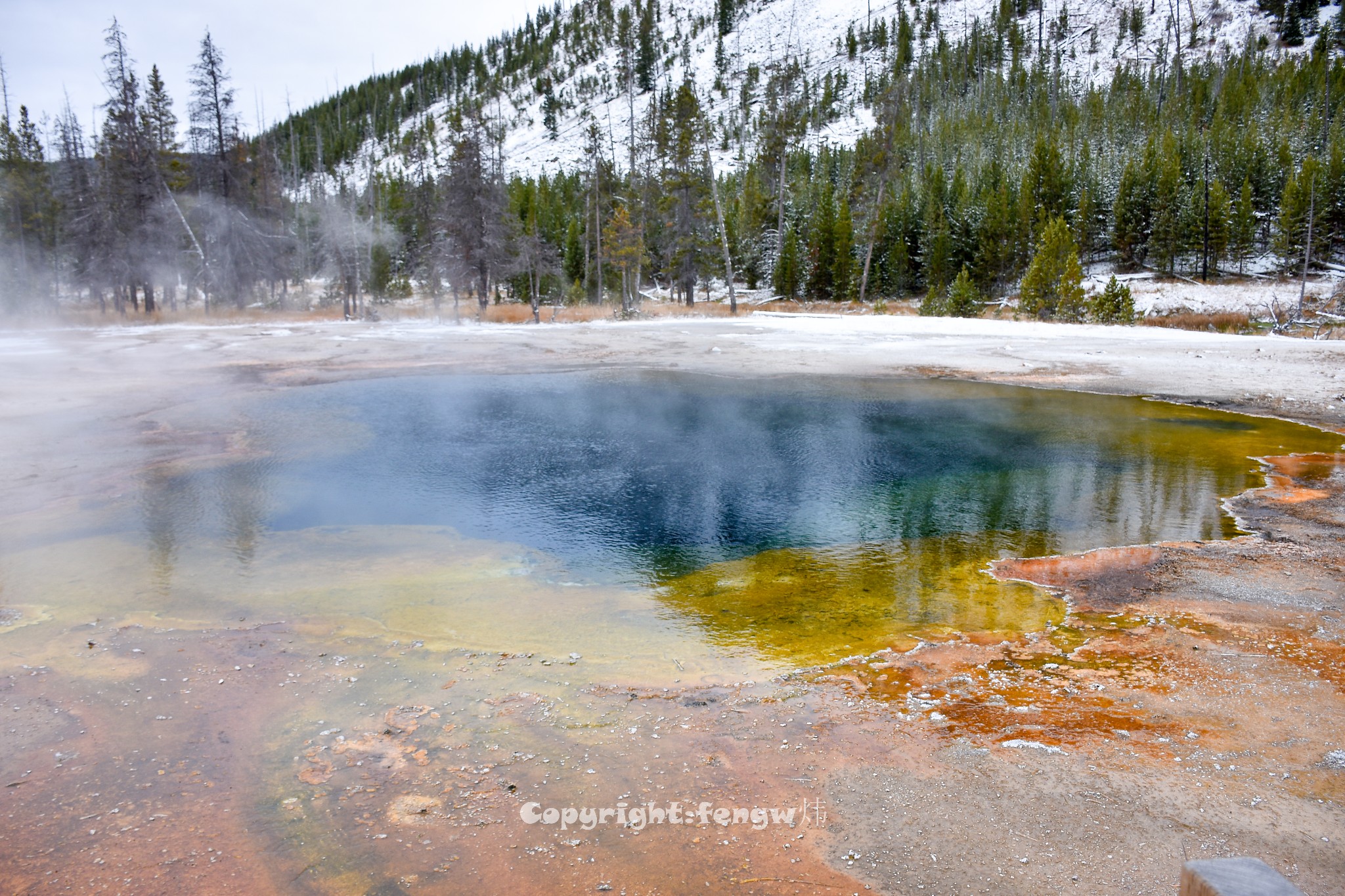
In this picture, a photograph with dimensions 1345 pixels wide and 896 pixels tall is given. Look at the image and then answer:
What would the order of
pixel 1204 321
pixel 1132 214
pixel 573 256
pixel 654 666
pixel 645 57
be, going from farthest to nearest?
pixel 645 57, pixel 573 256, pixel 1132 214, pixel 1204 321, pixel 654 666

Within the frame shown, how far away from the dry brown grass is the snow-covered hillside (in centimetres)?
6608

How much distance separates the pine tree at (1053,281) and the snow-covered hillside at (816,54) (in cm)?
6755

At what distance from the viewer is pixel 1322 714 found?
4.69m

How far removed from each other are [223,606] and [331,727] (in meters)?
2.72

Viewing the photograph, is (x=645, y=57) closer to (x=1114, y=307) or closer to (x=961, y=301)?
(x=961, y=301)

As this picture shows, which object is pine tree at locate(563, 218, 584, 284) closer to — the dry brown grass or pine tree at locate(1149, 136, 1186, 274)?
the dry brown grass

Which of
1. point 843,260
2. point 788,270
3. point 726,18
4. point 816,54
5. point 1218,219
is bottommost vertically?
point 788,270

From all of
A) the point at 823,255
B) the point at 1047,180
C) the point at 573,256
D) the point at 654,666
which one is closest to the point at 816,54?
the point at 1047,180

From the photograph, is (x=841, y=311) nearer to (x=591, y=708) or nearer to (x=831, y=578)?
(x=831, y=578)

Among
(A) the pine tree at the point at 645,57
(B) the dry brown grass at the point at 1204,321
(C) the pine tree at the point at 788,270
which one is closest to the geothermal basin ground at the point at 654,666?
(B) the dry brown grass at the point at 1204,321

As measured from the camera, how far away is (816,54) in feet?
462

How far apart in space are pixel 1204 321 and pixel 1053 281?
8009 mm

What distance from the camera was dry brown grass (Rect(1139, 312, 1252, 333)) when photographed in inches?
1441

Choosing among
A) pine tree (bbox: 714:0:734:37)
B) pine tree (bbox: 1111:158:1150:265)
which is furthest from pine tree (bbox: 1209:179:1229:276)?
pine tree (bbox: 714:0:734:37)
